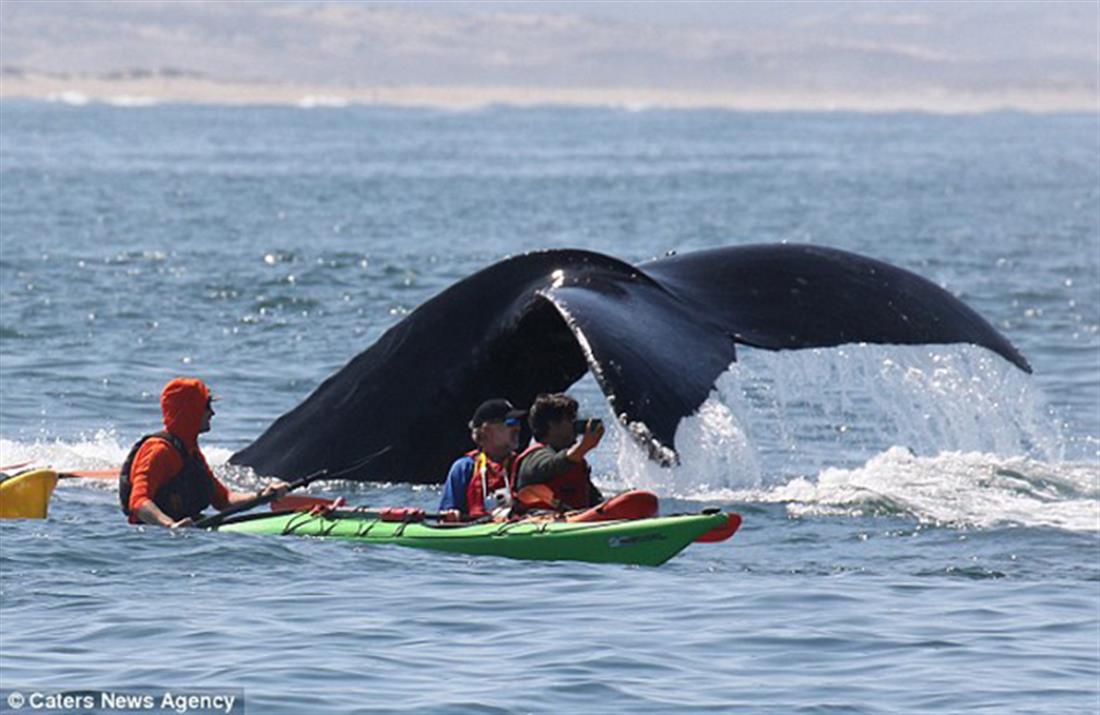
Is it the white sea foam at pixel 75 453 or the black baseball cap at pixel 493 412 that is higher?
the black baseball cap at pixel 493 412

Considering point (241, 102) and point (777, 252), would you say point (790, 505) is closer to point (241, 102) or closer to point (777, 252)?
point (777, 252)

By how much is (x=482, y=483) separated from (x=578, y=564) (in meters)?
0.59

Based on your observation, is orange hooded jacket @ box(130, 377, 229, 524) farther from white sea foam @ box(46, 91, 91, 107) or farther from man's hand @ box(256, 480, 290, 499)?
white sea foam @ box(46, 91, 91, 107)

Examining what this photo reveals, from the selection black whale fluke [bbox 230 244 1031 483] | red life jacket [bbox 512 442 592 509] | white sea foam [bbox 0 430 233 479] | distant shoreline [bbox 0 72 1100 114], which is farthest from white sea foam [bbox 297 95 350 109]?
black whale fluke [bbox 230 244 1031 483]

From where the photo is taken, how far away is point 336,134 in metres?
80.2

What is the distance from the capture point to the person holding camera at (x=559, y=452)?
10109 mm

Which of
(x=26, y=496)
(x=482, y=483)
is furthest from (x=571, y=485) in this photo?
(x=26, y=496)

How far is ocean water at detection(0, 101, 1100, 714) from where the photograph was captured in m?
8.37

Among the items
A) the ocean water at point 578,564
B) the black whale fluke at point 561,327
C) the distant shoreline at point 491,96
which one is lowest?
the ocean water at point 578,564

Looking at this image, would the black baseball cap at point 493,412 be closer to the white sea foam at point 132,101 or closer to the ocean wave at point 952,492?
the ocean wave at point 952,492

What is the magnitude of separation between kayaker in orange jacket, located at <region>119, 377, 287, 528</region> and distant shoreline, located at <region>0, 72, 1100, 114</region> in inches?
4684

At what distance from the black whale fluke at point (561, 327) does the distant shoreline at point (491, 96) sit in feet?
393

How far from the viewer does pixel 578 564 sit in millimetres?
10328

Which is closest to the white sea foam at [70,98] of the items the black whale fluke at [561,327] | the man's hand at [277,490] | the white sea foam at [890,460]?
the white sea foam at [890,460]
